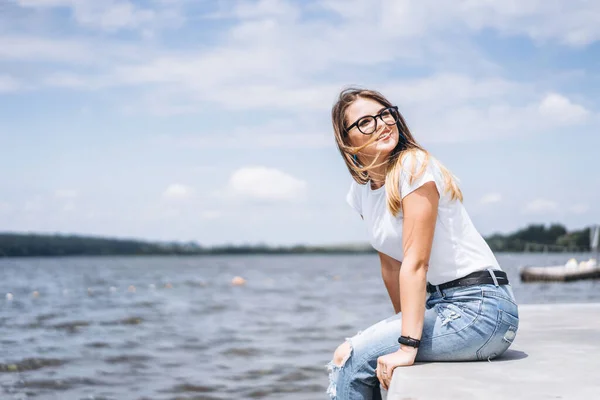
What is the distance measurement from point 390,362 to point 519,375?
654 millimetres

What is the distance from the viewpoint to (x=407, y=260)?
3.08m

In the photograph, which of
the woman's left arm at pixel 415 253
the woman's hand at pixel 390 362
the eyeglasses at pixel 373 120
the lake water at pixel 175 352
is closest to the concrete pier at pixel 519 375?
the woman's hand at pixel 390 362

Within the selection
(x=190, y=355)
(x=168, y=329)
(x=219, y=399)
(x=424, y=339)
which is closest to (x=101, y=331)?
(x=168, y=329)

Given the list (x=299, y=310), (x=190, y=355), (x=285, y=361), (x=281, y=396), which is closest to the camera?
(x=281, y=396)

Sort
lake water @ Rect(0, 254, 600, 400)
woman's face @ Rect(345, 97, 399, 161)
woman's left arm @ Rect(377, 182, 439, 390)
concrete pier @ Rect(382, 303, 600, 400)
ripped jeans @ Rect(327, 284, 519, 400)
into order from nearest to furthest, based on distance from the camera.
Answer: concrete pier @ Rect(382, 303, 600, 400), woman's left arm @ Rect(377, 182, 439, 390), ripped jeans @ Rect(327, 284, 519, 400), woman's face @ Rect(345, 97, 399, 161), lake water @ Rect(0, 254, 600, 400)

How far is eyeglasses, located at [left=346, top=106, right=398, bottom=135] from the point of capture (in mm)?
3311

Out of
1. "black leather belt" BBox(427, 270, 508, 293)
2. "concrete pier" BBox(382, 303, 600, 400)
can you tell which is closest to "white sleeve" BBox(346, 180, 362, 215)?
"black leather belt" BBox(427, 270, 508, 293)

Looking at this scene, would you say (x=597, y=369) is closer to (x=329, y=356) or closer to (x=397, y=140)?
(x=397, y=140)

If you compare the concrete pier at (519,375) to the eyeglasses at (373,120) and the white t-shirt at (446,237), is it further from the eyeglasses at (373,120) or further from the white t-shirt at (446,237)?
the eyeglasses at (373,120)

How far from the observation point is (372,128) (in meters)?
3.31

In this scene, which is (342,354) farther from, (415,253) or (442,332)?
(415,253)

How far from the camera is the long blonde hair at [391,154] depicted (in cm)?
315

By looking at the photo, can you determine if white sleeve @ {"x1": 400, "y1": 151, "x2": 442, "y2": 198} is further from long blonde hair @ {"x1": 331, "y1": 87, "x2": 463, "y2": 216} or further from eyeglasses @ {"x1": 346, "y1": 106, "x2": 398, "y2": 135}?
eyeglasses @ {"x1": 346, "y1": 106, "x2": 398, "y2": 135}

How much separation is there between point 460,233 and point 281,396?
5.00 meters
